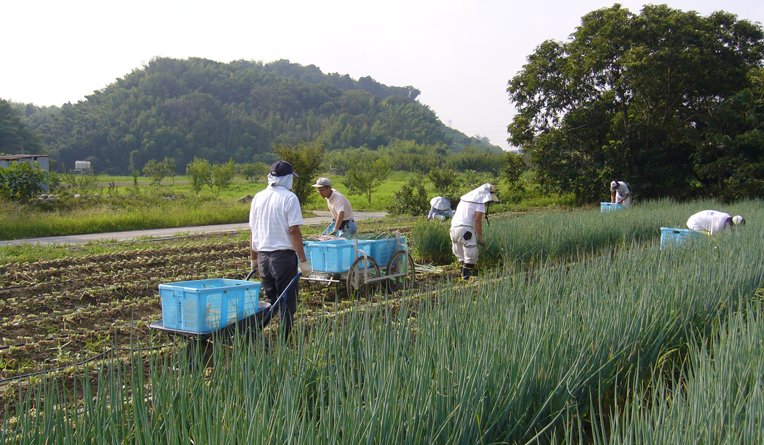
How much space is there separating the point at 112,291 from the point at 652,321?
5.43 m

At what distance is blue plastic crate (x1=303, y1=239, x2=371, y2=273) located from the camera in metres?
5.48

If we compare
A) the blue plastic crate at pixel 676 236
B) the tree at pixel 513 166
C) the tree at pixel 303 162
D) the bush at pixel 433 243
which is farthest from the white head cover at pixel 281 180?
the tree at pixel 513 166

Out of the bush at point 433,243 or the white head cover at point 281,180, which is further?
the bush at point 433,243

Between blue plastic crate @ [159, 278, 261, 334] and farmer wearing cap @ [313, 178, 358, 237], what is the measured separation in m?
2.38

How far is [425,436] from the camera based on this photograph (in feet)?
6.08

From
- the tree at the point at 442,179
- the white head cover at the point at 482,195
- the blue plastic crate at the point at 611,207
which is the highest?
the tree at the point at 442,179

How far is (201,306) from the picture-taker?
334cm

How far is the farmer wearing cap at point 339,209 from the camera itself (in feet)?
19.2

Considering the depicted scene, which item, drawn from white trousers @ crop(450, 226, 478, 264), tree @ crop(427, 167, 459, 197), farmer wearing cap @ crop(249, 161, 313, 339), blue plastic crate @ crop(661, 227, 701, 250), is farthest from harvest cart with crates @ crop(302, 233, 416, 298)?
tree @ crop(427, 167, 459, 197)

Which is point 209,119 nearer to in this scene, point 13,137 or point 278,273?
point 13,137

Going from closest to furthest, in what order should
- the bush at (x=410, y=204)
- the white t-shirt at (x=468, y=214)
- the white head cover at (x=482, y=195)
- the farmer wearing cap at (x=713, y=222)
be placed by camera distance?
the white head cover at (x=482, y=195), the white t-shirt at (x=468, y=214), the farmer wearing cap at (x=713, y=222), the bush at (x=410, y=204)

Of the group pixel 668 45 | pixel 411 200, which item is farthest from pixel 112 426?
pixel 668 45

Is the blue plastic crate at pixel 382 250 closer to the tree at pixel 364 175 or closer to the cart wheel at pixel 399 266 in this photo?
the cart wheel at pixel 399 266

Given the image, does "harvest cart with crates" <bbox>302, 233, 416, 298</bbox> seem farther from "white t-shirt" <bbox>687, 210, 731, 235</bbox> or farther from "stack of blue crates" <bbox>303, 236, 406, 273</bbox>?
"white t-shirt" <bbox>687, 210, 731, 235</bbox>
